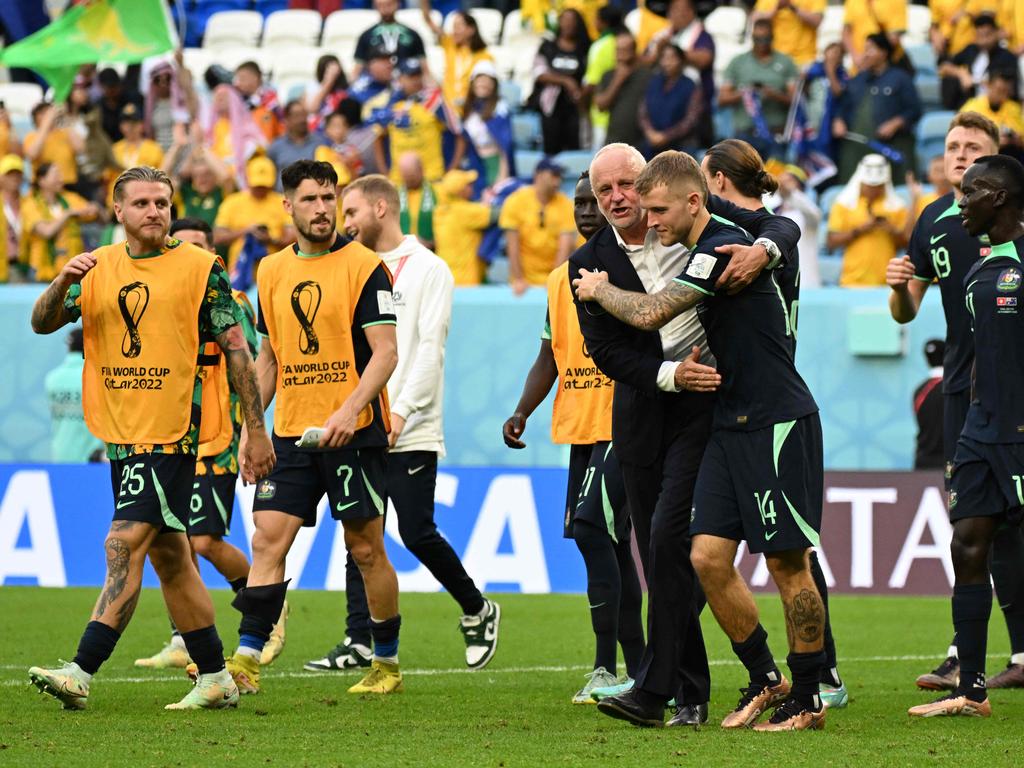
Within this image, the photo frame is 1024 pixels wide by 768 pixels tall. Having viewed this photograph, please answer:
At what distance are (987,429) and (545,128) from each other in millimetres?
12473

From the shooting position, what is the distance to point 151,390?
739 centimetres

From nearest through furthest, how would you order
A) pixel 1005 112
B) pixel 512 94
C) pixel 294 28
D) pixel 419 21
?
pixel 1005 112
pixel 512 94
pixel 419 21
pixel 294 28

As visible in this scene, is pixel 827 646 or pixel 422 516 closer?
pixel 827 646

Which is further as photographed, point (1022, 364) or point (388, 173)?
point (388, 173)

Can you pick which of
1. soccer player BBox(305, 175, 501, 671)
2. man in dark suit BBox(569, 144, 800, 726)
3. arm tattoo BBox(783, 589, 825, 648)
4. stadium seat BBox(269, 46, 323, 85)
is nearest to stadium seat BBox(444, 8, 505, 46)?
stadium seat BBox(269, 46, 323, 85)

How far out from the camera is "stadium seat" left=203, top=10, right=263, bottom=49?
84.1 ft

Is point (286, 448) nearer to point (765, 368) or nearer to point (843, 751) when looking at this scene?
point (765, 368)

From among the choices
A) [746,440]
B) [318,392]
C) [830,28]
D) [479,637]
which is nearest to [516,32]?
[830,28]

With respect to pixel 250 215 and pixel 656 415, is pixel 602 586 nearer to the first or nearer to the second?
pixel 656 415

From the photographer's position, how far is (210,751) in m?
6.28

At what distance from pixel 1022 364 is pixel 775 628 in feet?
14.8

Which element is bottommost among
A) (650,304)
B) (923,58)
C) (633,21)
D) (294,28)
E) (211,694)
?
(211,694)

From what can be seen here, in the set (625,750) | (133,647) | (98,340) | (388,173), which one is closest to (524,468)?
(133,647)

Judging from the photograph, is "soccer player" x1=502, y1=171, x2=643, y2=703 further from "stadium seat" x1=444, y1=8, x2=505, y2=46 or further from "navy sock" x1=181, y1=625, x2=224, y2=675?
"stadium seat" x1=444, y1=8, x2=505, y2=46
